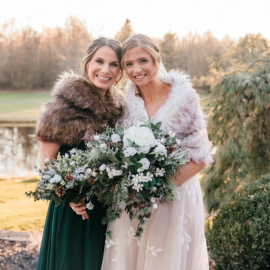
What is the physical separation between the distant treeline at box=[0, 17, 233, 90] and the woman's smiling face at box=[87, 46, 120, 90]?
13937mm

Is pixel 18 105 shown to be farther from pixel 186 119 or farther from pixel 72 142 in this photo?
pixel 186 119

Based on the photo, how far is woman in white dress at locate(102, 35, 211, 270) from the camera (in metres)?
2.25

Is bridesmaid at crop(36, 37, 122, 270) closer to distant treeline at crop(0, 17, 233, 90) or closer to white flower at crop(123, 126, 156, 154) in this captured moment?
white flower at crop(123, 126, 156, 154)

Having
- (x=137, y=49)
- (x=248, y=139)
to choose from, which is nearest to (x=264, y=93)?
(x=248, y=139)

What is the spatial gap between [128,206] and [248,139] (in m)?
2.62

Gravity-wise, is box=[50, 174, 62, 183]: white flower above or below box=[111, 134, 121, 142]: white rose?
below

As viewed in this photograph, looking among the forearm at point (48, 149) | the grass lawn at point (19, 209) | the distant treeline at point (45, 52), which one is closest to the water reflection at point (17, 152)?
the grass lawn at point (19, 209)

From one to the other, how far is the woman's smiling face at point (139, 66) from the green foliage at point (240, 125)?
1688mm

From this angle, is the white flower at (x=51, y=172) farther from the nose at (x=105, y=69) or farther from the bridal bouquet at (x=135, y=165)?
the nose at (x=105, y=69)

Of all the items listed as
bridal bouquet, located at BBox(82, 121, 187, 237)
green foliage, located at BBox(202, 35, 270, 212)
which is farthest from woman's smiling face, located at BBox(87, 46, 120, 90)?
green foliage, located at BBox(202, 35, 270, 212)

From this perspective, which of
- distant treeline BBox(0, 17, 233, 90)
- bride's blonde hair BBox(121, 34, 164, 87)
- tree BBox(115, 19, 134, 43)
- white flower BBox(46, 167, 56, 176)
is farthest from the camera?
distant treeline BBox(0, 17, 233, 90)

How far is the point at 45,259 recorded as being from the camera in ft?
7.73

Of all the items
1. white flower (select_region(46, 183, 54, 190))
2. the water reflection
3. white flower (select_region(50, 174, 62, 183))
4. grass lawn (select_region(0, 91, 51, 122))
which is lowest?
the water reflection

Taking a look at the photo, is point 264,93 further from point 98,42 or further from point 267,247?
point 98,42
